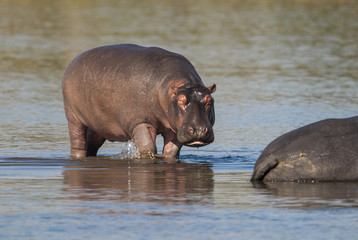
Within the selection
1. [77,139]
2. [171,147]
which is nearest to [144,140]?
[171,147]

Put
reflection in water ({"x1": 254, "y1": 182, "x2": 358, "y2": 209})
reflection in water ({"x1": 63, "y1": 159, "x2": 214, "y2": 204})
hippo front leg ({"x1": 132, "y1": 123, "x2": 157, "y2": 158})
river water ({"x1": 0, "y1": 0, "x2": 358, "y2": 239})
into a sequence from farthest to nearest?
1. hippo front leg ({"x1": 132, "y1": 123, "x2": 157, "y2": 158})
2. reflection in water ({"x1": 63, "y1": 159, "x2": 214, "y2": 204})
3. reflection in water ({"x1": 254, "y1": 182, "x2": 358, "y2": 209})
4. river water ({"x1": 0, "y1": 0, "x2": 358, "y2": 239})

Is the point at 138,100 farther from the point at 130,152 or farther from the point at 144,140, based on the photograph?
the point at 130,152

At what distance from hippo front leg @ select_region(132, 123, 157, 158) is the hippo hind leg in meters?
1.48

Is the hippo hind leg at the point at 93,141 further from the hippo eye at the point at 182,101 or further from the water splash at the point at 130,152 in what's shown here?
the hippo eye at the point at 182,101

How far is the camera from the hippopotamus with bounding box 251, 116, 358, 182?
10.1 meters

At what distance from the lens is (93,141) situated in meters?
13.4

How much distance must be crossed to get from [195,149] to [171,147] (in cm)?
147

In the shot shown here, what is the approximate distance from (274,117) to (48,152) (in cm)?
450

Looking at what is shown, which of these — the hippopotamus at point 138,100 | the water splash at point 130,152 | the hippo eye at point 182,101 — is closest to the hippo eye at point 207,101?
the hippopotamus at point 138,100

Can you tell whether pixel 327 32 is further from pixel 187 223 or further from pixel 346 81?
pixel 187 223

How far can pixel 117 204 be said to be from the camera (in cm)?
881

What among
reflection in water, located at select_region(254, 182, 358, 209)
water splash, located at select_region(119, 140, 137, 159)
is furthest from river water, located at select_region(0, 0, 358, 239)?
water splash, located at select_region(119, 140, 137, 159)

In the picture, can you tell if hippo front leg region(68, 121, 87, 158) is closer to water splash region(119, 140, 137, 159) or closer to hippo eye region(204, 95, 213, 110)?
water splash region(119, 140, 137, 159)

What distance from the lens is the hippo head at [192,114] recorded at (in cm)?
1118
